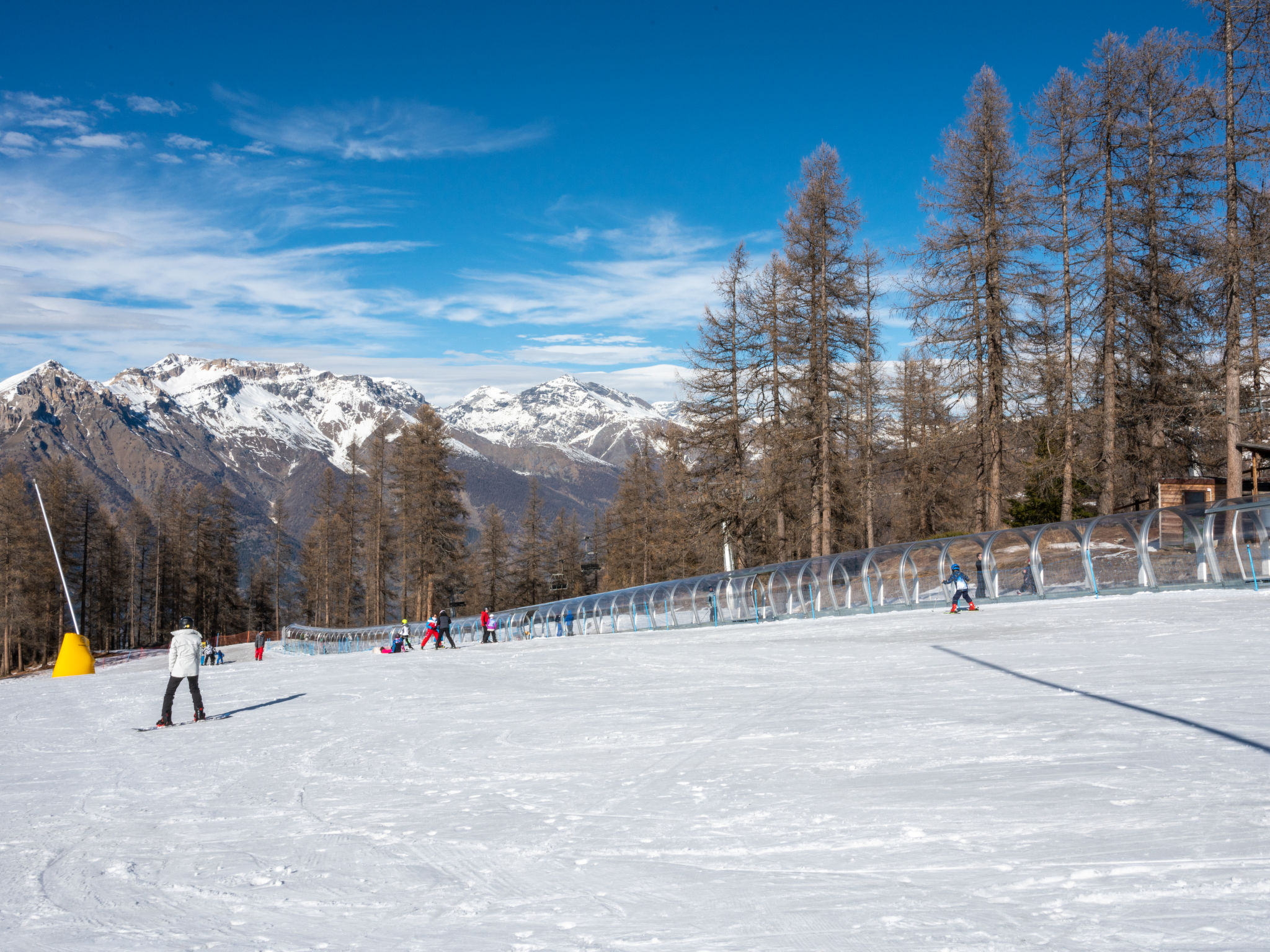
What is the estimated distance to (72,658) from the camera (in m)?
26.7

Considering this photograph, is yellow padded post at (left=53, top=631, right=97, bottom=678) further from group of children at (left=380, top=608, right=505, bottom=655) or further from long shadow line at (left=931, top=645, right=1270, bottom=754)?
long shadow line at (left=931, top=645, right=1270, bottom=754)

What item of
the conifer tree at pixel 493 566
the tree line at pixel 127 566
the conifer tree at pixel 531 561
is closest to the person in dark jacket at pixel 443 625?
the tree line at pixel 127 566

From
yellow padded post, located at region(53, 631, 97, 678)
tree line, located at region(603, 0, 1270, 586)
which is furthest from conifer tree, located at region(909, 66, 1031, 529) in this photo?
yellow padded post, located at region(53, 631, 97, 678)

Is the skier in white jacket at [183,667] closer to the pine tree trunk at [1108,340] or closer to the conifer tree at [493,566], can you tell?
the pine tree trunk at [1108,340]

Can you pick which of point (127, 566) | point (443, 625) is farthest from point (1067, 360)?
point (127, 566)

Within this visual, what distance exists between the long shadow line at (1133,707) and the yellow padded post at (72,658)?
24728 mm

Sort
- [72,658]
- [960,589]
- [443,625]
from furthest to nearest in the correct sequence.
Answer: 1. [443,625]
2. [72,658]
3. [960,589]

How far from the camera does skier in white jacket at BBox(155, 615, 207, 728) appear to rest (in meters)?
13.0

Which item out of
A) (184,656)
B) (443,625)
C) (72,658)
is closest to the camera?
(184,656)

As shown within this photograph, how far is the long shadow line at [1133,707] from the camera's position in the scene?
7195mm

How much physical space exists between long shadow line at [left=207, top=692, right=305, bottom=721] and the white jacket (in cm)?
97

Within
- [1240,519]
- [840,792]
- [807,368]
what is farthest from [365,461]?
[840,792]

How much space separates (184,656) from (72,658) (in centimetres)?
1692

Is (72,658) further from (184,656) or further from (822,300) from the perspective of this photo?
(822,300)
